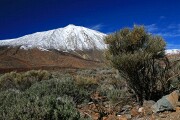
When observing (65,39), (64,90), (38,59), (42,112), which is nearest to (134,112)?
(64,90)

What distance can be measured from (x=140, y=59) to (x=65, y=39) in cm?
14143

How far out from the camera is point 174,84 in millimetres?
12008

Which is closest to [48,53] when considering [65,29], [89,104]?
[65,29]

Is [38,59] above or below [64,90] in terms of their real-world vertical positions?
above

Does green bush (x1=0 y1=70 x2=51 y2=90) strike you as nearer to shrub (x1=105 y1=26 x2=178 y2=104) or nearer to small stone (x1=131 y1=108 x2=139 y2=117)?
shrub (x1=105 y1=26 x2=178 y2=104)

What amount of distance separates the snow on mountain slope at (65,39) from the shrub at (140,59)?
12168 centimetres

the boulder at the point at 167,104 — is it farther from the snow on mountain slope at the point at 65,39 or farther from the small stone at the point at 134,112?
the snow on mountain slope at the point at 65,39

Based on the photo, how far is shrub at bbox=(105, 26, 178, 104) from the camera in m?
10.9

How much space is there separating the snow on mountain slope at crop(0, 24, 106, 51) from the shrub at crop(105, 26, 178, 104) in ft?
399

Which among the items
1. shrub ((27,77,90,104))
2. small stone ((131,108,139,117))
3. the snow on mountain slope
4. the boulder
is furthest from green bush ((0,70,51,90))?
the snow on mountain slope

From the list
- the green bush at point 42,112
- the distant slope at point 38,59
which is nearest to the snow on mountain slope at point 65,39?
the distant slope at point 38,59

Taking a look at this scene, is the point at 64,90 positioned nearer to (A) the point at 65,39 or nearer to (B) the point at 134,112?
(B) the point at 134,112

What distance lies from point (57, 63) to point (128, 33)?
8765 cm

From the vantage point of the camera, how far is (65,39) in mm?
151250
